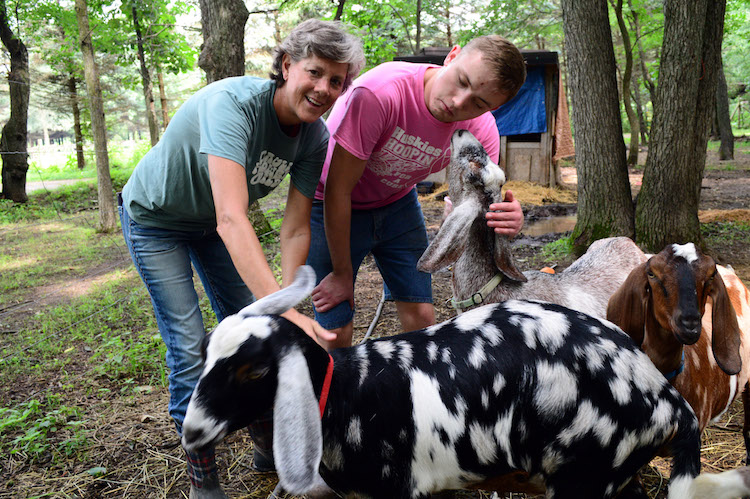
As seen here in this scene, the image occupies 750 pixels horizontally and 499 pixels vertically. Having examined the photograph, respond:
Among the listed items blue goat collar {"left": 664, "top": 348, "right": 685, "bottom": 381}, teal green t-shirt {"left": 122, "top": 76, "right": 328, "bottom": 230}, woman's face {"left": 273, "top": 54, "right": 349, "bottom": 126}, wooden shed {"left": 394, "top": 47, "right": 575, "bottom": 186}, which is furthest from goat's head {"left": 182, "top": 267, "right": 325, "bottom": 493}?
wooden shed {"left": 394, "top": 47, "right": 575, "bottom": 186}

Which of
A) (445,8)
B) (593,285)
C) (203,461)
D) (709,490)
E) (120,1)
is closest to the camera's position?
(709,490)

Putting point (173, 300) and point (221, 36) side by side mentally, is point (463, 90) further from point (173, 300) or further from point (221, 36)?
point (221, 36)

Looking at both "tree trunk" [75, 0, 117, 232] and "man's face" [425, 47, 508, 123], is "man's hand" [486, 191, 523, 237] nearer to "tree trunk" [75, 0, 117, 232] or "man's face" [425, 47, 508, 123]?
"man's face" [425, 47, 508, 123]

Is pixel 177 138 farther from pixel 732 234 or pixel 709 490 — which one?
pixel 732 234

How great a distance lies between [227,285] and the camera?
9.66 feet

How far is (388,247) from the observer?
10.8 ft

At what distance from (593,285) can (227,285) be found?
203cm

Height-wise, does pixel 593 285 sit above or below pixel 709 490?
above

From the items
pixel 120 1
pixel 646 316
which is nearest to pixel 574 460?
pixel 646 316

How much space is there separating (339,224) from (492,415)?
1.34 meters

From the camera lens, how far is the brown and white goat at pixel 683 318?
2.07 m

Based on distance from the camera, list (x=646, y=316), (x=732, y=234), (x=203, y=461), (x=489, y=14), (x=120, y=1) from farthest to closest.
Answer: (x=489, y=14)
(x=120, y=1)
(x=732, y=234)
(x=203, y=461)
(x=646, y=316)

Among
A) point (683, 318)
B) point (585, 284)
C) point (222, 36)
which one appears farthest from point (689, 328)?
point (222, 36)


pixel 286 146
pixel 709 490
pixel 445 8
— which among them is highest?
pixel 445 8
